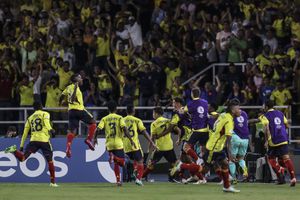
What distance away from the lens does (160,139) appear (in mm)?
28516

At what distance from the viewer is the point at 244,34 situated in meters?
33.8

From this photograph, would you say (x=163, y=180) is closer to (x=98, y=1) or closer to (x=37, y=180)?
Answer: (x=37, y=180)

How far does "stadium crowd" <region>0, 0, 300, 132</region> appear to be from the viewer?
107ft

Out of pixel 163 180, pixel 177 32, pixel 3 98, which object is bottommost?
pixel 163 180

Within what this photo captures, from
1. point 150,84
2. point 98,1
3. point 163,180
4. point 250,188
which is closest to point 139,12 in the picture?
point 98,1

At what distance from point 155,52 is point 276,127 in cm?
829

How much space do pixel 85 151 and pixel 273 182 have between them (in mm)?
5294

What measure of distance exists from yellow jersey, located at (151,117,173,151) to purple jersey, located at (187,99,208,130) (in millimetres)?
976

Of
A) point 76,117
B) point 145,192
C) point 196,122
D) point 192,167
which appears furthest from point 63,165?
point 145,192

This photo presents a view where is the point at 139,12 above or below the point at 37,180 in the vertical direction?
above

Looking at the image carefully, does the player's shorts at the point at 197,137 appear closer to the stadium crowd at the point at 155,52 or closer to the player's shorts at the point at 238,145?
the player's shorts at the point at 238,145

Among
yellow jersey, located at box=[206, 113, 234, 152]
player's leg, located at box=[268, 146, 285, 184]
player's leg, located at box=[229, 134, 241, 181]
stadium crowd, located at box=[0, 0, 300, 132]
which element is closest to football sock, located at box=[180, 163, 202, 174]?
player's leg, located at box=[229, 134, 241, 181]

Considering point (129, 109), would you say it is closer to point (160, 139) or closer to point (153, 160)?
point (160, 139)

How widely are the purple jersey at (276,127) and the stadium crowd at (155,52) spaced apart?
468cm
